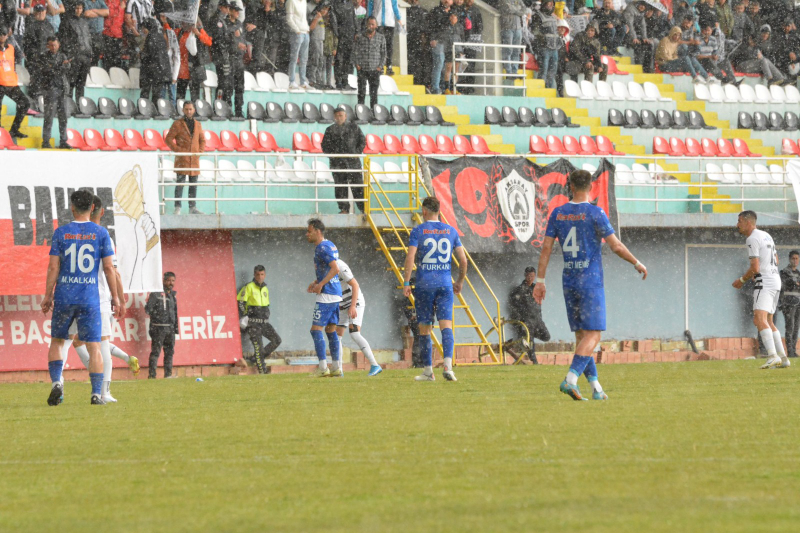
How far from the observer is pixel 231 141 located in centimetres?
2414

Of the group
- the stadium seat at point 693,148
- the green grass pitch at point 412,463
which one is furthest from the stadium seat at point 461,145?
the green grass pitch at point 412,463

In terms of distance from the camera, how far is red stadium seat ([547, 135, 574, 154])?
27.2m

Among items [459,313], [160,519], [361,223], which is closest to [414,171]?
[361,223]

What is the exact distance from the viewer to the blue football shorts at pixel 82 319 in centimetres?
1155

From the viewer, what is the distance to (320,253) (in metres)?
16.0

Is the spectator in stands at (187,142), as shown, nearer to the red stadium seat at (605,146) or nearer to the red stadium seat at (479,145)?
the red stadium seat at (479,145)

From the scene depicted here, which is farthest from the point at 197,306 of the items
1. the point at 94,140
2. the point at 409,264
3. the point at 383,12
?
the point at 383,12

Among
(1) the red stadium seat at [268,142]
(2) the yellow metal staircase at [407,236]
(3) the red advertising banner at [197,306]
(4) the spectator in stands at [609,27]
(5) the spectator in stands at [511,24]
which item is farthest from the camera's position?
(4) the spectator in stands at [609,27]

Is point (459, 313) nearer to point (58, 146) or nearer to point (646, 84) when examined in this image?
point (58, 146)

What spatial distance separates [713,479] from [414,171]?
15.9m

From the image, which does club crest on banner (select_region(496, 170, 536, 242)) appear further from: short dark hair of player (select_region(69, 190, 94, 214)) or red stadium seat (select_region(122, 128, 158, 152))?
short dark hair of player (select_region(69, 190, 94, 214))

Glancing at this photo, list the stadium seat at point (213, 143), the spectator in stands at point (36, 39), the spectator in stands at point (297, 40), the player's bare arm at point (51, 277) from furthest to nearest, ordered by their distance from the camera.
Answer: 1. the spectator in stands at point (297, 40)
2. the stadium seat at point (213, 143)
3. the spectator in stands at point (36, 39)
4. the player's bare arm at point (51, 277)

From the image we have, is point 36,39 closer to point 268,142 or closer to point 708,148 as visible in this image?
point 268,142

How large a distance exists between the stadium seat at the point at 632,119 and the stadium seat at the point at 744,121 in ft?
9.73
